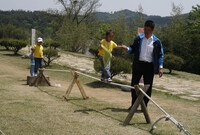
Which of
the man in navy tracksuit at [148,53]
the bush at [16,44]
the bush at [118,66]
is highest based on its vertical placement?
the man in navy tracksuit at [148,53]

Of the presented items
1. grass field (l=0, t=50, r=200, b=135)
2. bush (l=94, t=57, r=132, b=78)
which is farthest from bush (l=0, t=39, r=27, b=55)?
grass field (l=0, t=50, r=200, b=135)

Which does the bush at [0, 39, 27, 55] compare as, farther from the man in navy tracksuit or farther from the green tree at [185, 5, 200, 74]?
the green tree at [185, 5, 200, 74]

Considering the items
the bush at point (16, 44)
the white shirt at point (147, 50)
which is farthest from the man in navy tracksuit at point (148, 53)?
the bush at point (16, 44)

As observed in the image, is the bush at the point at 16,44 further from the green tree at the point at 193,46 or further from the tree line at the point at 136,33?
the green tree at the point at 193,46

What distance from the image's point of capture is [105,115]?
6.04 meters

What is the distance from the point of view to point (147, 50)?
19.7 feet

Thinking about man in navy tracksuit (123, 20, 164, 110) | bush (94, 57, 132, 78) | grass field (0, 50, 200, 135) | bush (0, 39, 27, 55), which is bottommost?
grass field (0, 50, 200, 135)

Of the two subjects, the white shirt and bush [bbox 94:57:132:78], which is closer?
the white shirt

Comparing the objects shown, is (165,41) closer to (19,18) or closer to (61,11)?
(61,11)

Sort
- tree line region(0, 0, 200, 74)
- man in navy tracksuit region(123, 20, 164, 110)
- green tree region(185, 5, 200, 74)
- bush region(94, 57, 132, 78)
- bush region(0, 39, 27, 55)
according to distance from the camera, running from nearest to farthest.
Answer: man in navy tracksuit region(123, 20, 164, 110), bush region(94, 57, 132, 78), bush region(0, 39, 27, 55), tree line region(0, 0, 200, 74), green tree region(185, 5, 200, 74)

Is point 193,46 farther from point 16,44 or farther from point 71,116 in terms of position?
point 71,116

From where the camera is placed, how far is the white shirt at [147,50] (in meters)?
5.98

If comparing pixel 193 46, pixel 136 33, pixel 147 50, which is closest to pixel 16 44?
pixel 136 33

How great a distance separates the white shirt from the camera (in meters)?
5.98
